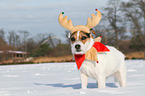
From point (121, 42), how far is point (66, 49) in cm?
911

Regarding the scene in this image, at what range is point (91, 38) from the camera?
505 cm

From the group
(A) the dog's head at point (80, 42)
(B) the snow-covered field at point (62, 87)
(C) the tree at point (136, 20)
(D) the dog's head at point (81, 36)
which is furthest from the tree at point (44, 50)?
(A) the dog's head at point (80, 42)

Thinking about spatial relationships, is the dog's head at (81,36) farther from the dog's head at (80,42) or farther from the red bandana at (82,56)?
the red bandana at (82,56)

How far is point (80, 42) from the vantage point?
4805mm

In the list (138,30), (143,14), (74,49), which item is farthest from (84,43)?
(138,30)

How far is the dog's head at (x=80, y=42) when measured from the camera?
4773 millimetres

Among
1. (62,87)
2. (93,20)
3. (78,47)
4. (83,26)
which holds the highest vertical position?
(93,20)

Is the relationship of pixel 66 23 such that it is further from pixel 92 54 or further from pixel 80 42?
pixel 92 54

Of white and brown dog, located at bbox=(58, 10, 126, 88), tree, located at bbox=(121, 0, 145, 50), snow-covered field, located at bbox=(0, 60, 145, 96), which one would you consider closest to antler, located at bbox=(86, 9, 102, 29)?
white and brown dog, located at bbox=(58, 10, 126, 88)

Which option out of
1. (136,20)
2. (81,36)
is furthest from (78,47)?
(136,20)

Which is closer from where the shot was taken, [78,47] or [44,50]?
[78,47]

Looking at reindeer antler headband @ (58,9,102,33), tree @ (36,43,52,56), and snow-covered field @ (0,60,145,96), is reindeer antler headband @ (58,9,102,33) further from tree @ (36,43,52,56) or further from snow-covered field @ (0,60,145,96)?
tree @ (36,43,52,56)

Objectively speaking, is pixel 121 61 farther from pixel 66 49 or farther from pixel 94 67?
pixel 66 49

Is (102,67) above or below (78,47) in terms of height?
below
